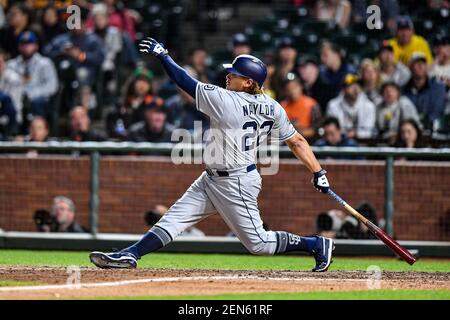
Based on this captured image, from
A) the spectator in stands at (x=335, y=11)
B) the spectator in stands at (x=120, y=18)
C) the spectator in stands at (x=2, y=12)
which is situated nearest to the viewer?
the spectator in stands at (x=335, y=11)

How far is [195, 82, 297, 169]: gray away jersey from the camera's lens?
773 centimetres

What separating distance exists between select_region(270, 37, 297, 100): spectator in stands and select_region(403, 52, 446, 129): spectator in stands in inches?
62.3

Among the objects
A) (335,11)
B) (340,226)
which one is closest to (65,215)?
(340,226)

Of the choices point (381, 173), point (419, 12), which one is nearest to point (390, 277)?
point (381, 173)

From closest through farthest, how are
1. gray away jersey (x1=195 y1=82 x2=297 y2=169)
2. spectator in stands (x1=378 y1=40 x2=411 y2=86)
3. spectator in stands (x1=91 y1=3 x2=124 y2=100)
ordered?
gray away jersey (x1=195 y1=82 x2=297 y2=169)
spectator in stands (x1=378 y1=40 x2=411 y2=86)
spectator in stands (x1=91 y1=3 x2=124 y2=100)

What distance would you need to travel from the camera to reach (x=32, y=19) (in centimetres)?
1603

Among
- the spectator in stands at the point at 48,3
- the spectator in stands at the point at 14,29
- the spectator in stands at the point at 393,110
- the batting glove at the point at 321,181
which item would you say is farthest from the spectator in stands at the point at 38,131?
the batting glove at the point at 321,181

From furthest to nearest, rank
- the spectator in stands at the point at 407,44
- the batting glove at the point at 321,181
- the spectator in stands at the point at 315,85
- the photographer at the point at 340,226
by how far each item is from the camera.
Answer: the spectator in stands at the point at 407,44, the spectator in stands at the point at 315,85, the photographer at the point at 340,226, the batting glove at the point at 321,181

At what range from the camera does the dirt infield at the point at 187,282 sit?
277 inches

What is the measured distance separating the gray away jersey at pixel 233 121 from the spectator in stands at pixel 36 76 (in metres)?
6.67

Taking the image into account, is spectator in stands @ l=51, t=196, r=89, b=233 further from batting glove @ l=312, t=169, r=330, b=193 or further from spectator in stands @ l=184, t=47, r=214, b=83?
batting glove @ l=312, t=169, r=330, b=193

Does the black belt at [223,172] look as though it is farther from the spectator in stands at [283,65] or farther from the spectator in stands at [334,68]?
the spectator in stands at [334,68]

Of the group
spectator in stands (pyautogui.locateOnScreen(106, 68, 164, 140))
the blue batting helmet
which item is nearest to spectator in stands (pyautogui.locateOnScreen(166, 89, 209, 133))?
spectator in stands (pyautogui.locateOnScreen(106, 68, 164, 140))

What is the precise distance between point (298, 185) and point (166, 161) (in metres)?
1.46
